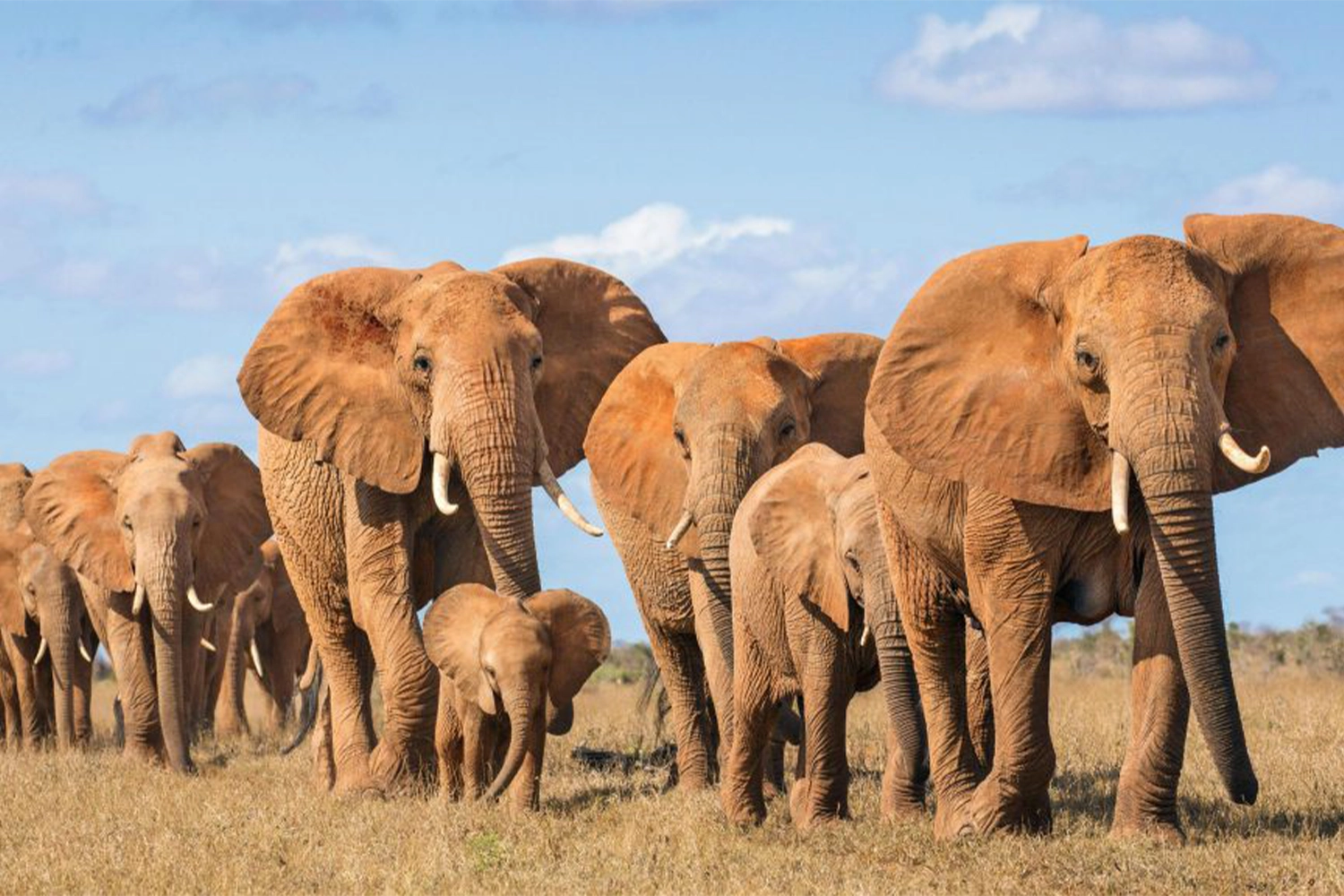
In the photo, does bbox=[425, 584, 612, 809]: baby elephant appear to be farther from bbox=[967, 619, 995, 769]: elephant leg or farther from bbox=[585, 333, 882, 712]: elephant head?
bbox=[967, 619, 995, 769]: elephant leg

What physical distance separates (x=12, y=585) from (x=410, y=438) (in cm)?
989

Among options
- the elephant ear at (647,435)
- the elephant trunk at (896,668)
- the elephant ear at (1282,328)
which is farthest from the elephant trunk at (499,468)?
the elephant ear at (1282,328)

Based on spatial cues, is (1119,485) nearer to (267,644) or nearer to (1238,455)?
(1238,455)

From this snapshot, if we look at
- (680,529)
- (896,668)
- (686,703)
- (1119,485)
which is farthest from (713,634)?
(1119,485)

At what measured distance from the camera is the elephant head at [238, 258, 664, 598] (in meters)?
13.5

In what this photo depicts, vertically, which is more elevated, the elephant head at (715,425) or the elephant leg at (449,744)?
the elephant head at (715,425)

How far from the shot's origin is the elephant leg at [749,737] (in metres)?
13.1

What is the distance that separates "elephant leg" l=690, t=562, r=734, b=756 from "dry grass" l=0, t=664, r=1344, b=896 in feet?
1.94

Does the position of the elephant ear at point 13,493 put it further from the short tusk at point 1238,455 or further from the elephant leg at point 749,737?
the short tusk at point 1238,455

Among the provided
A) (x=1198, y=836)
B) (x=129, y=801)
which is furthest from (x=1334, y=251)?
(x=129, y=801)

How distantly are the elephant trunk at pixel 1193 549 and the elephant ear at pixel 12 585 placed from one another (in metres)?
14.4

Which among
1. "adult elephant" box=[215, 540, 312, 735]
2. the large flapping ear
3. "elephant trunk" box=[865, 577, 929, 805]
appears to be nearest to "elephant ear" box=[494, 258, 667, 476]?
the large flapping ear

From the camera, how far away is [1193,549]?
404 inches

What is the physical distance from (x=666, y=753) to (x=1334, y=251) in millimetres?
8104
